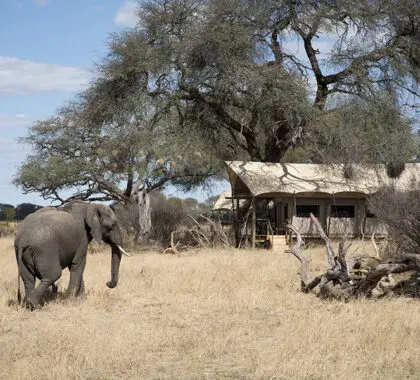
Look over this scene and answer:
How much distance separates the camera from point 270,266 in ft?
54.7

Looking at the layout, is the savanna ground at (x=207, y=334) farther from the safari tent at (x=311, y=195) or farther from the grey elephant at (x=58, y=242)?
the safari tent at (x=311, y=195)

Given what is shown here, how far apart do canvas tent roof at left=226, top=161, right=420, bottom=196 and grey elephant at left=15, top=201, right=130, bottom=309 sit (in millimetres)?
12635

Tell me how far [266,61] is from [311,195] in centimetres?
593

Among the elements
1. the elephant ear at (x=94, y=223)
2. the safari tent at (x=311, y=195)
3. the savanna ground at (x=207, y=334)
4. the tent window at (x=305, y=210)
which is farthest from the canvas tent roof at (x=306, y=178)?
the elephant ear at (x=94, y=223)

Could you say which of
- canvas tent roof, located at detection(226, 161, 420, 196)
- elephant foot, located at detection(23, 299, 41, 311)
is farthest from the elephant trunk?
canvas tent roof, located at detection(226, 161, 420, 196)

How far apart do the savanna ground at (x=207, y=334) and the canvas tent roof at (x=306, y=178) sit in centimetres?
1103

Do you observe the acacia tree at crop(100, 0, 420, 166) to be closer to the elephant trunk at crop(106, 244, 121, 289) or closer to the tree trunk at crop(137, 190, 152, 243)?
the tree trunk at crop(137, 190, 152, 243)

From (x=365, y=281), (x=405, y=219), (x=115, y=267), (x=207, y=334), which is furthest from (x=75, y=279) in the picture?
(x=405, y=219)

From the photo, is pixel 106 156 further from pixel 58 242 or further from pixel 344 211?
pixel 58 242

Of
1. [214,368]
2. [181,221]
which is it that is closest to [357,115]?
[181,221]

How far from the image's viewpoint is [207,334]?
29.4 feet

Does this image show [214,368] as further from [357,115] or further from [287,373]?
[357,115]

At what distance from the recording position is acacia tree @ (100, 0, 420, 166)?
2497 cm

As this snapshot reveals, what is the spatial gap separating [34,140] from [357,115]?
49.1 ft
